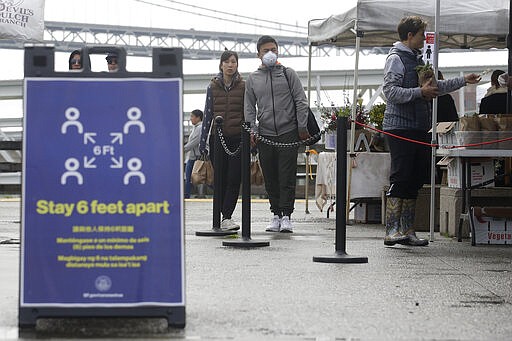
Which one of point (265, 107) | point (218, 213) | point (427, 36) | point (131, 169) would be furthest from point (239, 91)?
point (131, 169)

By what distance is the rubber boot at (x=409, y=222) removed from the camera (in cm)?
995

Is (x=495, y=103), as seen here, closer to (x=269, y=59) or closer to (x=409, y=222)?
(x=269, y=59)

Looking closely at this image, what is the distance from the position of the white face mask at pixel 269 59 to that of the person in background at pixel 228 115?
1.14ft

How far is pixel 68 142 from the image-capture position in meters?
5.09

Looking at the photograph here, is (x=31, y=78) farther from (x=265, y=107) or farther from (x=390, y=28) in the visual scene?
(x=390, y=28)

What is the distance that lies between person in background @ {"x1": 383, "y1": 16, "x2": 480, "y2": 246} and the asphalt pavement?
34cm

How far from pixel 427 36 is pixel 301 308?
18.3 ft

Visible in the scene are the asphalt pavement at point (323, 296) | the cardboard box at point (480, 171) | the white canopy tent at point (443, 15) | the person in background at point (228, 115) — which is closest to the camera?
the asphalt pavement at point (323, 296)

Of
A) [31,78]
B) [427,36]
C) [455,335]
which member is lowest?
[455,335]

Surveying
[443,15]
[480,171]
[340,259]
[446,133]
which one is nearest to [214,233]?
[446,133]

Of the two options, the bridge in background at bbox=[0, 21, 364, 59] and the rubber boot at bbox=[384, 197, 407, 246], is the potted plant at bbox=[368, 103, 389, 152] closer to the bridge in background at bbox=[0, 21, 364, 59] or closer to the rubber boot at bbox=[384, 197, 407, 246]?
the rubber boot at bbox=[384, 197, 407, 246]

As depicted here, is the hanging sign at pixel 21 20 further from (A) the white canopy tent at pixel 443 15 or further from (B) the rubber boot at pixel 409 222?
(B) the rubber boot at pixel 409 222

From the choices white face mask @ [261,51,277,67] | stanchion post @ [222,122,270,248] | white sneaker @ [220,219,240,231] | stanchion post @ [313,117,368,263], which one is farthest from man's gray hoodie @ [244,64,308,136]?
stanchion post @ [313,117,368,263]

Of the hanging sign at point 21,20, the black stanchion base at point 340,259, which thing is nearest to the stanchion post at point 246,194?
the black stanchion base at point 340,259
